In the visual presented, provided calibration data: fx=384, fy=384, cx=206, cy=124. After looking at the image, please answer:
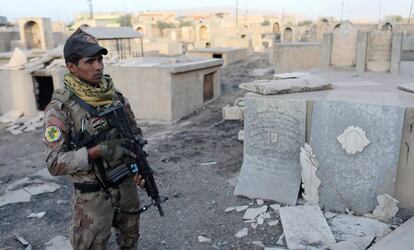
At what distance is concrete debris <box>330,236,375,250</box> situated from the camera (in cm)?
361

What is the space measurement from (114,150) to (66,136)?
320 millimetres

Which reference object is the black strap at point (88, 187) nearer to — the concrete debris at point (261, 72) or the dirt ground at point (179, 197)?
the dirt ground at point (179, 197)

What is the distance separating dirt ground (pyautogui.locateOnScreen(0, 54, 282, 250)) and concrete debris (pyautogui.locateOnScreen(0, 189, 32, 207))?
0.11 metres

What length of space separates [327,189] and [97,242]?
115 inches

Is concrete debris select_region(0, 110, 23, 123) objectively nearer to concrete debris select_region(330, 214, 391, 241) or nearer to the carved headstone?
the carved headstone

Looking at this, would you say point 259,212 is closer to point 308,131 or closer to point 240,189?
point 240,189

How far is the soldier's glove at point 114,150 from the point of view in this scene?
8.14 feet

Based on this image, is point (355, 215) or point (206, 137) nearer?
point (355, 215)

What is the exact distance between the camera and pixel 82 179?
261cm

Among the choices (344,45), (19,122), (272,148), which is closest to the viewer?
(272,148)

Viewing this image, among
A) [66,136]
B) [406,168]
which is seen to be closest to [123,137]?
[66,136]

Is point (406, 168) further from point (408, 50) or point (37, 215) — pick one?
point (408, 50)

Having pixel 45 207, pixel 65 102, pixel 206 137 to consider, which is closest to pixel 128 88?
pixel 206 137

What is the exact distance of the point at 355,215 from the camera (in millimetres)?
4457
